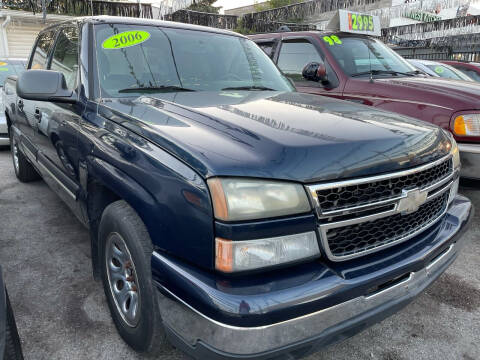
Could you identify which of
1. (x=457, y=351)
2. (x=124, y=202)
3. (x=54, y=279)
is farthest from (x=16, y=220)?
(x=457, y=351)

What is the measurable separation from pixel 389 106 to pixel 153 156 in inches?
119

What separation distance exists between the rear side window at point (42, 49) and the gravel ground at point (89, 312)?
1.56 metres

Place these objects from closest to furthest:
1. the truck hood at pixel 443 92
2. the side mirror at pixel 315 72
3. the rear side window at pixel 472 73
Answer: the truck hood at pixel 443 92
the side mirror at pixel 315 72
the rear side window at pixel 472 73

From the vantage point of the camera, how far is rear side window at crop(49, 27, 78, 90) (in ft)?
8.63

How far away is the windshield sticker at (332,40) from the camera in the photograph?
4484 mm

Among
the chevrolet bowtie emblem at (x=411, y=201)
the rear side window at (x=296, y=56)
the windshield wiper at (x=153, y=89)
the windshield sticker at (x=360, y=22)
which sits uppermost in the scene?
the windshield sticker at (x=360, y=22)

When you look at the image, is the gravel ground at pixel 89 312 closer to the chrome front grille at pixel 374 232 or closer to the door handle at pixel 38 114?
the chrome front grille at pixel 374 232

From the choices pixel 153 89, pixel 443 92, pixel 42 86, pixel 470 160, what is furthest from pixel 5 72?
pixel 470 160

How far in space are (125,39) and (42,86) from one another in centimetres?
61

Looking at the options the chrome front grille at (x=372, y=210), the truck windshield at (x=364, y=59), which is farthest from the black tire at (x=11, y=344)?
the truck windshield at (x=364, y=59)

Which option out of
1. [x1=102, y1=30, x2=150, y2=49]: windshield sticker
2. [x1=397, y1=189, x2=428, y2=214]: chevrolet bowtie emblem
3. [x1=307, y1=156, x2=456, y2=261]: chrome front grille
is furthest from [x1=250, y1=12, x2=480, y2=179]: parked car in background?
[x1=102, y1=30, x2=150, y2=49]: windshield sticker

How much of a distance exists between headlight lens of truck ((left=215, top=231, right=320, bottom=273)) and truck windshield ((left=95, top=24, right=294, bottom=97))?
1369 millimetres

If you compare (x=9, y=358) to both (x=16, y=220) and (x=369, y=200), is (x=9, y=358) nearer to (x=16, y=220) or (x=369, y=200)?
(x=369, y=200)

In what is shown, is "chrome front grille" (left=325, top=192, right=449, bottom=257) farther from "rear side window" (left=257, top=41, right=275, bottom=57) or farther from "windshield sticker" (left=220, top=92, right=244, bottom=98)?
"rear side window" (left=257, top=41, right=275, bottom=57)
